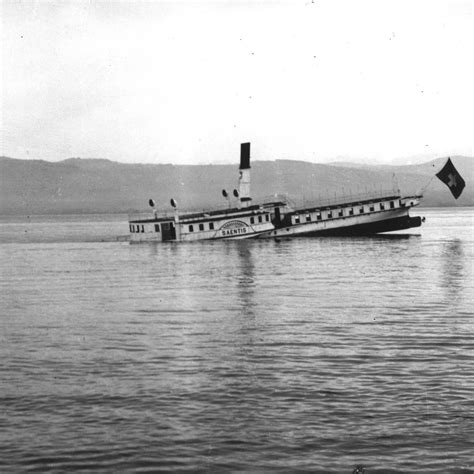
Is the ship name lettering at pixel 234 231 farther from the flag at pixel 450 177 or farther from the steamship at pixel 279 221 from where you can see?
the flag at pixel 450 177

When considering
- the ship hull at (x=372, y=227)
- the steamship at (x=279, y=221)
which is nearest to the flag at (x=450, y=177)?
the steamship at (x=279, y=221)

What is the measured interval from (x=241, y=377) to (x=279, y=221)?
194 feet

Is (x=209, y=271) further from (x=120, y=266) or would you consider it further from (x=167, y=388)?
(x=167, y=388)

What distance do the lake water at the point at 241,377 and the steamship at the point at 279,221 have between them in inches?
1379

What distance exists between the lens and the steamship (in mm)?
74750

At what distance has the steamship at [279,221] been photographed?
74750 mm

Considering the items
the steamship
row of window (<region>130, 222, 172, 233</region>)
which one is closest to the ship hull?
the steamship

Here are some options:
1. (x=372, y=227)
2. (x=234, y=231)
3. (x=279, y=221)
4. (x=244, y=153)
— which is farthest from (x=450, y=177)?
(x=234, y=231)

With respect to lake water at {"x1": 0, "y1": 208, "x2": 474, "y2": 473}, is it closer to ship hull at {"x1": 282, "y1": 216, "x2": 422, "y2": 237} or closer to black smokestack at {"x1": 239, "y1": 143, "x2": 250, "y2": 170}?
ship hull at {"x1": 282, "y1": 216, "x2": 422, "y2": 237}

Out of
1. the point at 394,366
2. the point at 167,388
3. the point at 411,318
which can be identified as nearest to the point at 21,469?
the point at 167,388

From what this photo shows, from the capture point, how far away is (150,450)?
13.4 metres

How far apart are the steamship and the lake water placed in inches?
1379

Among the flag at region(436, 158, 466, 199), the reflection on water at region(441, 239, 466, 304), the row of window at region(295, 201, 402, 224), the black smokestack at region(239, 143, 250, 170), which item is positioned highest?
the black smokestack at region(239, 143, 250, 170)

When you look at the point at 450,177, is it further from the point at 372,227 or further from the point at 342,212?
the point at 342,212
